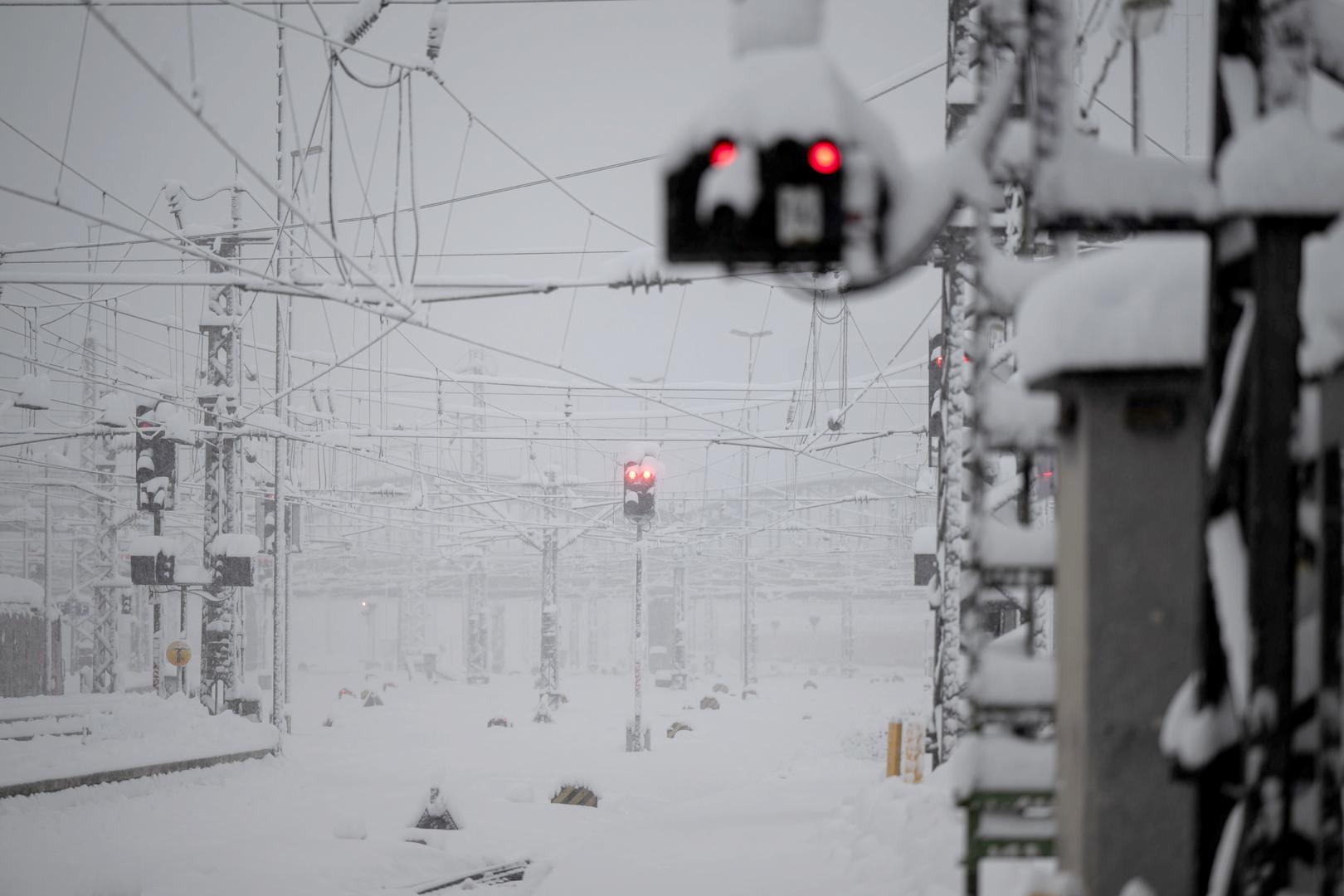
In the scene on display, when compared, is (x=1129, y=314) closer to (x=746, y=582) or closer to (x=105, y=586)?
(x=105, y=586)

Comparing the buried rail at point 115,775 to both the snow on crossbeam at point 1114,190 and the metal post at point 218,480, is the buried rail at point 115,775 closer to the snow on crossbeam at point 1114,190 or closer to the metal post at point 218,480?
the metal post at point 218,480

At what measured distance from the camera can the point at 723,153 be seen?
388cm

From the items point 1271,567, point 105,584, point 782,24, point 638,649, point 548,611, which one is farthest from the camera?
point 105,584

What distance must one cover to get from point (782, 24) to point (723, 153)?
0.54 metres

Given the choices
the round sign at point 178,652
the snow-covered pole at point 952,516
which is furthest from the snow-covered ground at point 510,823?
the round sign at point 178,652

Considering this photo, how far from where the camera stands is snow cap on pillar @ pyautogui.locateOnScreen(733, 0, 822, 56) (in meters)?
4.03

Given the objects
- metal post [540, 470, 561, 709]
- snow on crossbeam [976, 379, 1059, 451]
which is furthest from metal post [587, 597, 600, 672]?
snow on crossbeam [976, 379, 1059, 451]

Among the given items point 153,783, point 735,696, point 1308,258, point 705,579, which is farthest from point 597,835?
point 705,579

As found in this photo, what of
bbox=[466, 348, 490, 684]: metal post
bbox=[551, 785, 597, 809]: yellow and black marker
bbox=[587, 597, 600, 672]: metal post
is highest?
bbox=[551, 785, 597, 809]: yellow and black marker

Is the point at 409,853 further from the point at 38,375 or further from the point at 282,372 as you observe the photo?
the point at 282,372

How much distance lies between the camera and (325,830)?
1328 cm

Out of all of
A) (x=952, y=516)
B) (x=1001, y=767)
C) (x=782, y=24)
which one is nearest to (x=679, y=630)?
(x=952, y=516)

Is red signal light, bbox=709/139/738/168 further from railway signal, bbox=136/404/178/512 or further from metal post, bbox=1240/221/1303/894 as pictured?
railway signal, bbox=136/404/178/512

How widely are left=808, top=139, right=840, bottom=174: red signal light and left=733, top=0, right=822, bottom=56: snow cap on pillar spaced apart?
1.47 ft
